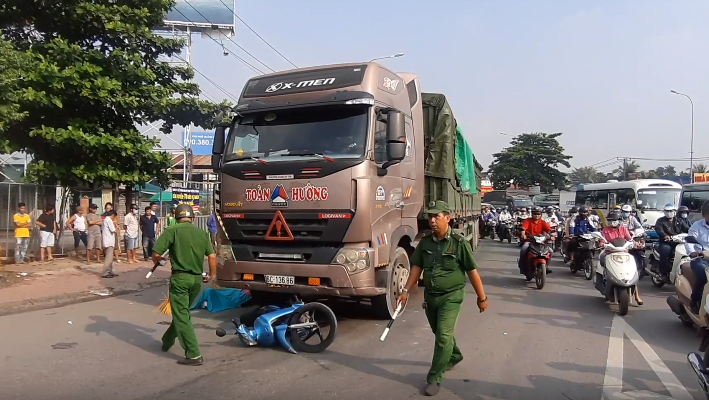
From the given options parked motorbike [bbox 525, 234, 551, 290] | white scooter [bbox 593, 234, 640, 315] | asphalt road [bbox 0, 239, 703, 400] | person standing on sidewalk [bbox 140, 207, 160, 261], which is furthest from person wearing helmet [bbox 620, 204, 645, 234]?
person standing on sidewalk [bbox 140, 207, 160, 261]

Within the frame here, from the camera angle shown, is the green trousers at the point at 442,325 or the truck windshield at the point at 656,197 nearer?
the green trousers at the point at 442,325

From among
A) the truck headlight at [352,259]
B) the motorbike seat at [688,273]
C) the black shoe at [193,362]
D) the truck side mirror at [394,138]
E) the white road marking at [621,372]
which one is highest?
the truck side mirror at [394,138]

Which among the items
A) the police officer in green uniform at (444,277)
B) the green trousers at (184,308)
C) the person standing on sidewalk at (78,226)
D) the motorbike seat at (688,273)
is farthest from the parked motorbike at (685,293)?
the person standing on sidewalk at (78,226)

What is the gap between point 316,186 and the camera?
689 centimetres

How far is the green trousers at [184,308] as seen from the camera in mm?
5762

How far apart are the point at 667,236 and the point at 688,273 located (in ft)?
15.3

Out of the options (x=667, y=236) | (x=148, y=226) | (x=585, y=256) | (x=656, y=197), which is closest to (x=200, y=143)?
(x=148, y=226)

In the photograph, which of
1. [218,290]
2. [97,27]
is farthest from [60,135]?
[218,290]

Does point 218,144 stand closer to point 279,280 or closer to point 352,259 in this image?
point 279,280

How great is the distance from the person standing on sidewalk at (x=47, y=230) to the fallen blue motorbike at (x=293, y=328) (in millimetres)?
10002

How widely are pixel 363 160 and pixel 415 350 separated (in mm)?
2319

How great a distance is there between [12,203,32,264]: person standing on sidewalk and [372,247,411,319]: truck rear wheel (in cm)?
1009

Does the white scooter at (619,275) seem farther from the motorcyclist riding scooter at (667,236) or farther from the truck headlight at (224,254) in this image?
the truck headlight at (224,254)

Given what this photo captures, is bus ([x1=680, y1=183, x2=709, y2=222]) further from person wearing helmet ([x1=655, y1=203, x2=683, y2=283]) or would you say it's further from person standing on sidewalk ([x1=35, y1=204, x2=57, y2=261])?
person standing on sidewalk ([x1=35, y1=204, x2=57, y2=261])
